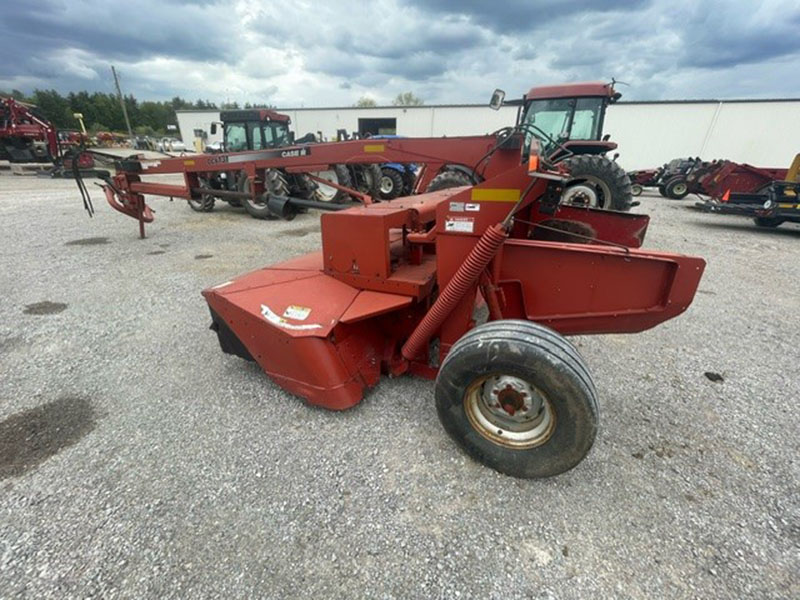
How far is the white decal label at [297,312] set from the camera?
89.5 inches

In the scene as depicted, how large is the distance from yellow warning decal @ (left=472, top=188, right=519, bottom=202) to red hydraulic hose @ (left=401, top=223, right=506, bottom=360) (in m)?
0.15

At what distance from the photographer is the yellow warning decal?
190 centimetres

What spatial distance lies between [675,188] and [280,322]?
15.8 metres

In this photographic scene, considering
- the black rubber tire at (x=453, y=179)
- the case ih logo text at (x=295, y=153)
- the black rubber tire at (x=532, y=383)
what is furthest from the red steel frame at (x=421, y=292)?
the case ih logo text at (x=295, y=153)

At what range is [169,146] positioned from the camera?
34656 mm

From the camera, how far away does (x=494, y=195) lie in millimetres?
1928

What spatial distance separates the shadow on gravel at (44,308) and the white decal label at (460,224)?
13.8 ft

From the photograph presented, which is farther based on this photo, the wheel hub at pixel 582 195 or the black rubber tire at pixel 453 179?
the wheel hub at pixel 582 195

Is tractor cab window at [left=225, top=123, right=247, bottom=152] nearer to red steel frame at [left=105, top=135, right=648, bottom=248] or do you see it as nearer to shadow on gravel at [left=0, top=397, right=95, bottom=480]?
red steel frame at [left=105, top=135, right=648, bottom=248]

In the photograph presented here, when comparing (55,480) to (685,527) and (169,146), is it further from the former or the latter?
(169,146)

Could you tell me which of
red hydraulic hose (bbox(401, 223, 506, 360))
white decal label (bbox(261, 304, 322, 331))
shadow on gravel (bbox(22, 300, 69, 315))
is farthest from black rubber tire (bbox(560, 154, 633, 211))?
shadow on gravel (bbox(22, 300, 69, 315))

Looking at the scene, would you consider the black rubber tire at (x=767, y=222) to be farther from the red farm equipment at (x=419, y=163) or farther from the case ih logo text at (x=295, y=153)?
the case ih logo text at (x=295, y=153)


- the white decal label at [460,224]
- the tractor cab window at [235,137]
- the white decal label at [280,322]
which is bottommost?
the white decal label at [280,322]

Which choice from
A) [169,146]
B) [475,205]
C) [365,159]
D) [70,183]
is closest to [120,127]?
[169,146]
